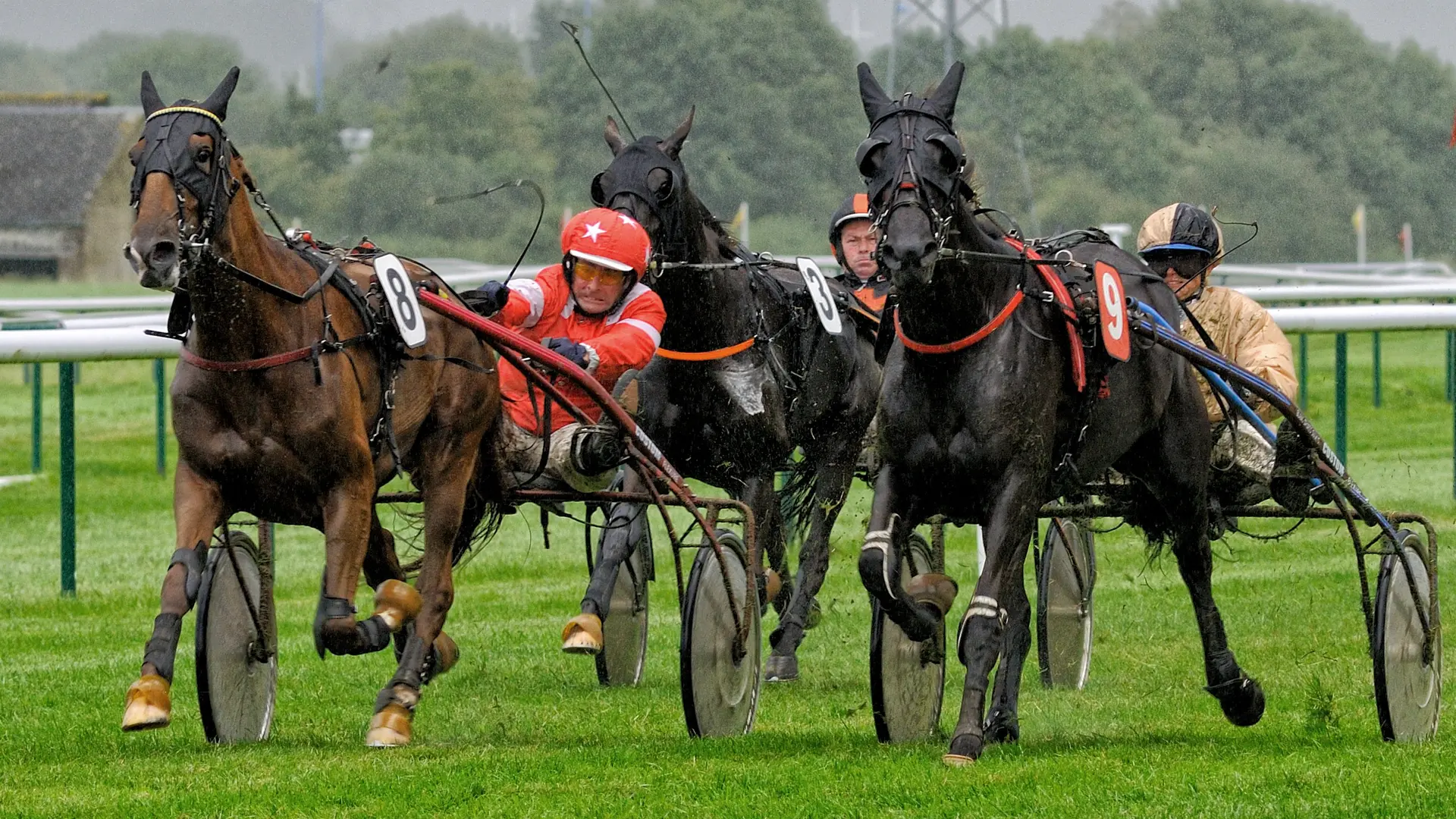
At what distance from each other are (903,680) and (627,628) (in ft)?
5.98

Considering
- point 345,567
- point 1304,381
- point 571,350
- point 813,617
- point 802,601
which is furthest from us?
point 1304,381

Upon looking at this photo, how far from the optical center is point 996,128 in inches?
1325

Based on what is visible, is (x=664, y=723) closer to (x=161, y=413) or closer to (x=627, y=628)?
(x=627, y=628)

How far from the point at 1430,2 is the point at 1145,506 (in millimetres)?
37623

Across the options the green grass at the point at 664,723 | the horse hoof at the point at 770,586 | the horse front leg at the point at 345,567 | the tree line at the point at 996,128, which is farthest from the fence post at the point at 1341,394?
the tree line at the point at 996,128

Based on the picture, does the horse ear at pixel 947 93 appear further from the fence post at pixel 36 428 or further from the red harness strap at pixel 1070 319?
the fence post at pixel 36 428

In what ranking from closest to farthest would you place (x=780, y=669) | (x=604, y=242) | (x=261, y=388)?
(x=261, y=388) < (x=604, y=242) < (x=780, y=669)

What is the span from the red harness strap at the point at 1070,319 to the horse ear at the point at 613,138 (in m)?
2.17

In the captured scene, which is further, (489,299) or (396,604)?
(489,299)

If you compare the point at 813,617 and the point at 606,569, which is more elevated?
the point at 606,569

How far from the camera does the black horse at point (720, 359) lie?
6980 mm

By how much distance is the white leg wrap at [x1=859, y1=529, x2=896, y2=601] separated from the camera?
5145 millimetres

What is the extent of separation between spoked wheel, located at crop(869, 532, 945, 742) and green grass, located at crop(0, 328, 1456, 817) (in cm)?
14

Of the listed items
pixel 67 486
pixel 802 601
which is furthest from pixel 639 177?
pixel 67 486
